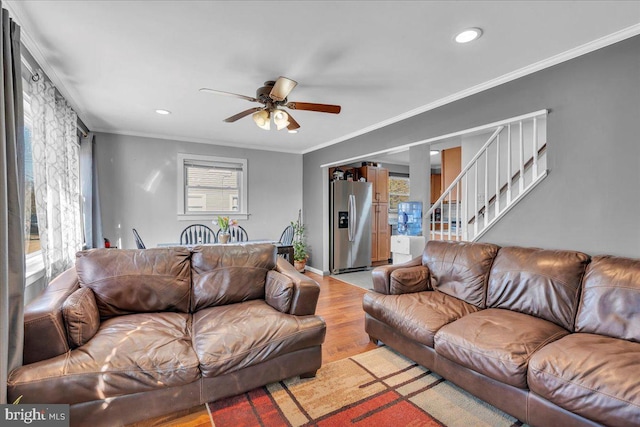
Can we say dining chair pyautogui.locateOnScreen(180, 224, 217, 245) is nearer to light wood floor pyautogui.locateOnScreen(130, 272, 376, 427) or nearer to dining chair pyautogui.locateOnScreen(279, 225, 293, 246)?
dining chair pyautogui.locateOnScreen(279, 225, 293, 246)

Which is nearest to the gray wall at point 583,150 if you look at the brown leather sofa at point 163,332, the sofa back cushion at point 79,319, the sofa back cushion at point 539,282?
the sofa back cushion at point 539,282

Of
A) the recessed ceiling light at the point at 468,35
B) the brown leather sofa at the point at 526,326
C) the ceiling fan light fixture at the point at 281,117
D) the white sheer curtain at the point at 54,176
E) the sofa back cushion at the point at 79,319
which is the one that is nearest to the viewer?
the brown leather sofa at the point at 526,326

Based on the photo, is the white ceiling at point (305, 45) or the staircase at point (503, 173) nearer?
the white ceiling at point (305, 45)

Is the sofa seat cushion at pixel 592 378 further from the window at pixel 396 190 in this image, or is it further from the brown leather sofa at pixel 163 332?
the window at pixel 396 190

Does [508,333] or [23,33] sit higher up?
[23,33]

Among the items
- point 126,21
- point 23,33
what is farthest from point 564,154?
point 23,33

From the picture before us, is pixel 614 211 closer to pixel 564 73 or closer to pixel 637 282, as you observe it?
pixel 637 282

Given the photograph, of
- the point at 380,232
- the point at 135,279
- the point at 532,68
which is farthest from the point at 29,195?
the point at 380,232

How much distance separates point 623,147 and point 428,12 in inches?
66.0

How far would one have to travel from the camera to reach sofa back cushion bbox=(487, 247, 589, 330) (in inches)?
78.2

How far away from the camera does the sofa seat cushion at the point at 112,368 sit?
4.74 ft

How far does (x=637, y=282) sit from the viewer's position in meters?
1.72

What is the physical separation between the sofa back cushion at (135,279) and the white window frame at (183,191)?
2769mm

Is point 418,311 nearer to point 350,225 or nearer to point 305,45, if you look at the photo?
point 305,45
